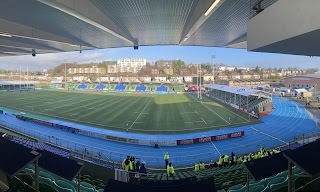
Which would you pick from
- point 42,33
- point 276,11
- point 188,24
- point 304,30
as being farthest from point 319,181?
point 42,33

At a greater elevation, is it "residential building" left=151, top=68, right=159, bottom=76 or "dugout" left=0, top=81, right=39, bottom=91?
"residential building" left=151, top=68, right=159, bottom=76

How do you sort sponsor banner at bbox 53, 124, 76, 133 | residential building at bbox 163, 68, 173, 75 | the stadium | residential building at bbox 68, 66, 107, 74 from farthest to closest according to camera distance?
residential building at bbox 68, 66, 107, 74 < residential building at bbox 163, 68, 173, 75 < sponsor banner at bbox 53, 124, 76, 133 < the stadium

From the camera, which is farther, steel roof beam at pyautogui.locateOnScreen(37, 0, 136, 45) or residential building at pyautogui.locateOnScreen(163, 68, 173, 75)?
residential building at pyautogui.locateOnScreen(163, 68, 173, 75)

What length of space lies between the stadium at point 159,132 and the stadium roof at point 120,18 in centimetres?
6

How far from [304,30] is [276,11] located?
971mm

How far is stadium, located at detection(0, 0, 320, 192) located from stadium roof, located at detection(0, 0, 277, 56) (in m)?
0.06

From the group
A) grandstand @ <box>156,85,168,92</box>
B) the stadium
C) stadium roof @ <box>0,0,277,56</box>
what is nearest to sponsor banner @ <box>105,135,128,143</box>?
the stadium

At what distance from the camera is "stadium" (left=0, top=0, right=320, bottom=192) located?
421 cm

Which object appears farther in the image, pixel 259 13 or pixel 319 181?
pixel 259 13

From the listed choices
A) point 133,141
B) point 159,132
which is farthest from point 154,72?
point 133,141

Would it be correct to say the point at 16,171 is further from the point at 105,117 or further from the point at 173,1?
the point at 105,117

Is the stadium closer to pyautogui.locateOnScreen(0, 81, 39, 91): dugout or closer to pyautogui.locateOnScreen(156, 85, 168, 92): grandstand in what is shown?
pyautogui.locateOnScreen(156, 85, 168, 92): grandstand

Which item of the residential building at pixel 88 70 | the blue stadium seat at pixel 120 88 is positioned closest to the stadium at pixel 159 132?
the blue stadium seat at pixel 120 88

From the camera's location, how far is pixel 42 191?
481 cm
